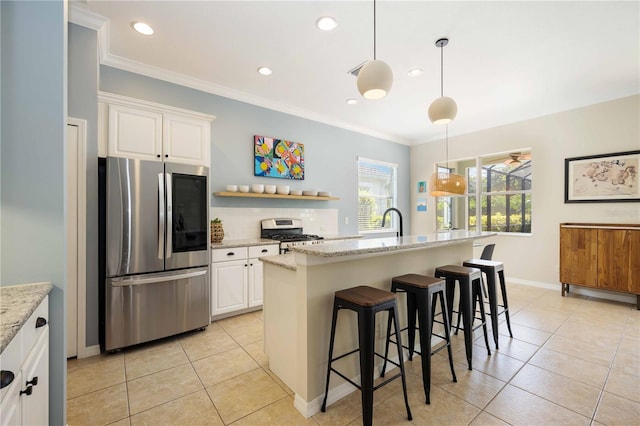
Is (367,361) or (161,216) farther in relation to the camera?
(161,216)

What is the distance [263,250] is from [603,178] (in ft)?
16.3

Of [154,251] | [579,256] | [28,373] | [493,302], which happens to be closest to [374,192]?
[579,256]

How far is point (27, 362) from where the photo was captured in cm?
104

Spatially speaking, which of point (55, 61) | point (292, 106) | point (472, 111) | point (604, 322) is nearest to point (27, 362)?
point (55, 61)

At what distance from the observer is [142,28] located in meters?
2.62

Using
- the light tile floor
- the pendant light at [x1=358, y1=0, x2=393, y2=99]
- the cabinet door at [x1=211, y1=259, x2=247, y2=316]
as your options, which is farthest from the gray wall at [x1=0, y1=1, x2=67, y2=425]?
the cabinet door at [x1=211, y1=259, x2=247, y2=316]

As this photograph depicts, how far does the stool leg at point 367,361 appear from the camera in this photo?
1613 mm

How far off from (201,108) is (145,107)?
0.90m

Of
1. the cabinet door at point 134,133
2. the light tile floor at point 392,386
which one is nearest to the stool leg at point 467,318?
the light tile floor at point 392,386

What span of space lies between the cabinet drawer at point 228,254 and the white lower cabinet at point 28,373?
6.16 feet

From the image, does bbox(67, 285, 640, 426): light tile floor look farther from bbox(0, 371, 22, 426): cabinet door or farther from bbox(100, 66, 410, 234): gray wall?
bbox(100, 66, 410, 234): gray wall

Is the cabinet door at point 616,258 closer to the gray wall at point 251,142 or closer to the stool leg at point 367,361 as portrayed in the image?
the gray wall at point 251,142

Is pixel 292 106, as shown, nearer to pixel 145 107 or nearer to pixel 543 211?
pixel 145 107

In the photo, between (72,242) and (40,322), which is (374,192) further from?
(40,322)
